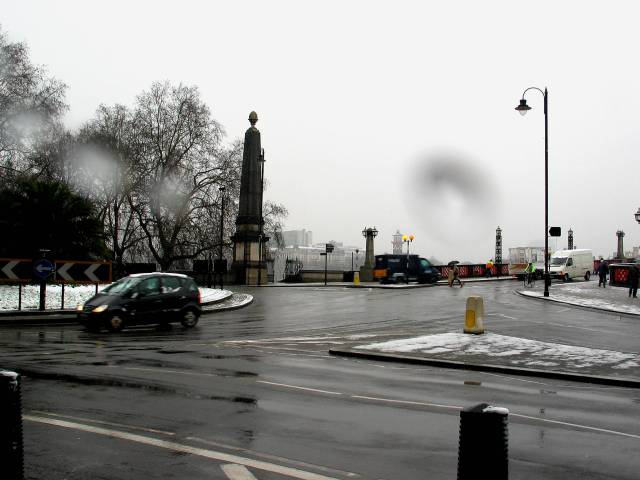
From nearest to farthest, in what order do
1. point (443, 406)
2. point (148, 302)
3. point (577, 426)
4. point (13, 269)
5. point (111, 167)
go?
point (577, 426) → point (443, 406) → point (148, 302) → point (13, 269) → point (111, 167)

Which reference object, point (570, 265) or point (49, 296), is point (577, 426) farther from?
point (570, 265)

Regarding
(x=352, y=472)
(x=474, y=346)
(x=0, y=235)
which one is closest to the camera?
(x=352, y=472)

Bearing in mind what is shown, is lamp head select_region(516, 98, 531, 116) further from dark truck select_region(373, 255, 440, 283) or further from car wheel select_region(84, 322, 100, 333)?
car wheel select_region(84, 322, 100, 333)

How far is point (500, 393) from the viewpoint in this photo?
9.78 metres

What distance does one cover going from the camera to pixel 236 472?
17.6 ft

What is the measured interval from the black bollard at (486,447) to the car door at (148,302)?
17329mm

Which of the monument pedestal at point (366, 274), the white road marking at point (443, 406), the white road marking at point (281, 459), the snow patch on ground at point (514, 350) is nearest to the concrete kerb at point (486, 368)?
the snow patch on ground at point (514, 350)

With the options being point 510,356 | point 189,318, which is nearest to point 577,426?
point 510,356

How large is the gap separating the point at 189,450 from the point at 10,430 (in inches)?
73.8

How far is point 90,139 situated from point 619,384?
165ft

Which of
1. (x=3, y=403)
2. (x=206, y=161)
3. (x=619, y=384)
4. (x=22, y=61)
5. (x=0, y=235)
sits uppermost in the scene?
(x=22, y=61)

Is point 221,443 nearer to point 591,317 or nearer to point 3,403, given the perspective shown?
point 3,403

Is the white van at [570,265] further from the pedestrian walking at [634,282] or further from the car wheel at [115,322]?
the car wheel at [115,322]

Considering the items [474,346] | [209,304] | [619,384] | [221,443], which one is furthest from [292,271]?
[221,443]
